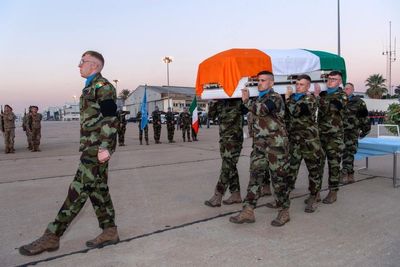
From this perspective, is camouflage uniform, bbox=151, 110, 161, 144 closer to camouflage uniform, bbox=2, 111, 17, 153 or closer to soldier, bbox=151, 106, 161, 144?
soldier, bbox=151, 106, 161, 144

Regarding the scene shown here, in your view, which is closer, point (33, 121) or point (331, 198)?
point (331, 198)

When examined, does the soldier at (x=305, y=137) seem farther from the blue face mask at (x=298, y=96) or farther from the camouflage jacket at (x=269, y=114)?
the camouflage jacket at (x=269, y=114)

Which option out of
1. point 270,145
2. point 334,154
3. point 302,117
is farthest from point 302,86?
point 334,154

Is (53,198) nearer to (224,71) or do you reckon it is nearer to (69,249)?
(69,249)

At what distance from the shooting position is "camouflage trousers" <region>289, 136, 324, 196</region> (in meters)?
4.85

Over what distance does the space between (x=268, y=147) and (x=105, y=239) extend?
6.68 feet

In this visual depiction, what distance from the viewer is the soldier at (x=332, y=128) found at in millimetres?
5219

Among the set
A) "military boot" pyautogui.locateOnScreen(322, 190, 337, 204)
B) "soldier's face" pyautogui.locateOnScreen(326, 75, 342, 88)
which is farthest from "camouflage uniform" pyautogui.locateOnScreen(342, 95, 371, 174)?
"soldier's face" pyautogui.locateOnScreen(326, 75, 342, 88)

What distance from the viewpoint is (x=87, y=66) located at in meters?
3.61

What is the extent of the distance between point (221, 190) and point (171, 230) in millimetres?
1144

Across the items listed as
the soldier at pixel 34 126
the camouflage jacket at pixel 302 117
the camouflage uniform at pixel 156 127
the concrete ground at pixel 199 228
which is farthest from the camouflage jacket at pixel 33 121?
the camouflage jacket at pixel 302 117

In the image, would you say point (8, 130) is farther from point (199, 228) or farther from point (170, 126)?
point (199, 228)

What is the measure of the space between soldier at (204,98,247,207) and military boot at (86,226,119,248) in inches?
67.5

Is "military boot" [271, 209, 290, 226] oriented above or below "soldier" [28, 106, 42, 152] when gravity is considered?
below
